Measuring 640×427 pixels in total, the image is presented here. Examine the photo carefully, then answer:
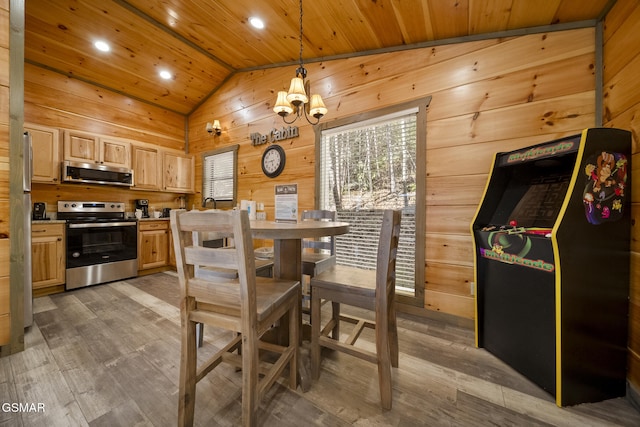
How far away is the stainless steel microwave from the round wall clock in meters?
2.14

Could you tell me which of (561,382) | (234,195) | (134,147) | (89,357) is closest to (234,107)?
(234,195)

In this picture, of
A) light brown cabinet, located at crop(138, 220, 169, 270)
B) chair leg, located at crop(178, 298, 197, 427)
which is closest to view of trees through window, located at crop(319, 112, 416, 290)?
chair leg, located at crop(178, 298, 197, 427)

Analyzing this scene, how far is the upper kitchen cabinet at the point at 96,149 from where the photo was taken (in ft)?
10.3

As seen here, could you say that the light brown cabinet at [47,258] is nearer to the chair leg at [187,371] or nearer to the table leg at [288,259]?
the chair leg at [187,371]

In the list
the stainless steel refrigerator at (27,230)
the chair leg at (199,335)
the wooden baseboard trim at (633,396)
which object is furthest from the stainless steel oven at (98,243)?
the wooden baseboard trim at (633,396)

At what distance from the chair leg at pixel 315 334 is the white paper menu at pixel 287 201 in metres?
1.76

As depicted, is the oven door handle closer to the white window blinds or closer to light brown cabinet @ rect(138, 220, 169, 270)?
light brown cabinet @ rect(138, 220, 169, 270)

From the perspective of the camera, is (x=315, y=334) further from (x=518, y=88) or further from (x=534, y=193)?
(x=518, y=88)

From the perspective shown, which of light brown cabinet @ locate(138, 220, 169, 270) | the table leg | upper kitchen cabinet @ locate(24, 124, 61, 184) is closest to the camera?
the table leg

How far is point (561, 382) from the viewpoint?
4.05ft

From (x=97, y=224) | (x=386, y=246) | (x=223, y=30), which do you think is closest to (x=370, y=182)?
(x=386, y=246)

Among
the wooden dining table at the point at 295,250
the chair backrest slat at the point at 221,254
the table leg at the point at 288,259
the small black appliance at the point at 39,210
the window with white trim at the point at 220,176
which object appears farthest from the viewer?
the window with white trim at the point at 220,176

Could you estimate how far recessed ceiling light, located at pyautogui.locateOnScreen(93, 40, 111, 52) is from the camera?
2.95 m

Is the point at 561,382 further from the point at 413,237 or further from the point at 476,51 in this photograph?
the point at 476,51
